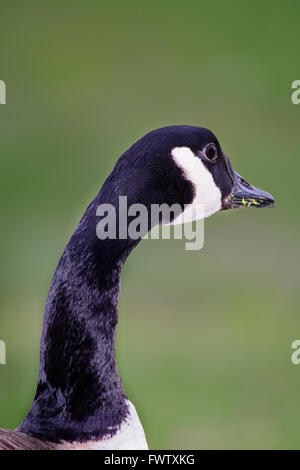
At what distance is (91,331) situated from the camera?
86cm

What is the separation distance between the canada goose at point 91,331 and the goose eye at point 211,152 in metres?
0.08

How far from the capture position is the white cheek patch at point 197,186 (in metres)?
0.91

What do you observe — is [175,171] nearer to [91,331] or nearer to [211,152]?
[211,152]

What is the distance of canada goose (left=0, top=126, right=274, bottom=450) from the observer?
2.81 feet

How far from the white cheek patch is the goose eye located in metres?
0.02

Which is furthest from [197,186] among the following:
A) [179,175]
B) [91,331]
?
[91,331]

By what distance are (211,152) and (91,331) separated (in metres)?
0.29

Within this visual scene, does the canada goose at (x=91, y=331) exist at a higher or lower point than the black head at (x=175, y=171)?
lower

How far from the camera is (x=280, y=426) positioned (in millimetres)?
1852

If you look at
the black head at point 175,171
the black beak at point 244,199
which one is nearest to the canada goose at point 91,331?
the black head at point 175,171

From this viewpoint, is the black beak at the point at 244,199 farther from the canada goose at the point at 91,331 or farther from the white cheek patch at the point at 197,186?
the canada goose at the point at 91,331

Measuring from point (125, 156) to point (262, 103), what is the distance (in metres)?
3.62

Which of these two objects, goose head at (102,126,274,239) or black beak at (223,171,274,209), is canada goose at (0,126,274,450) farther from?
black beak at (223,171,274,209)

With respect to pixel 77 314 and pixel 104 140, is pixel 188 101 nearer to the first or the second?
pixel 104 140
